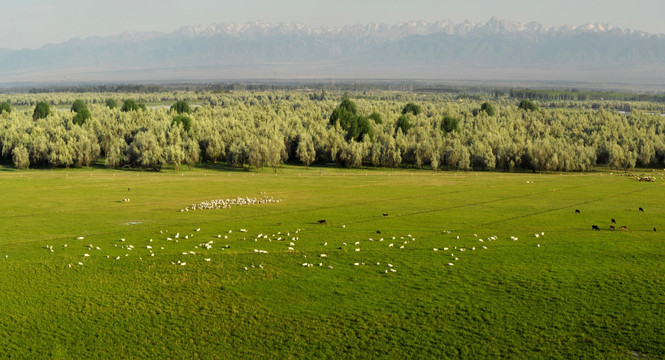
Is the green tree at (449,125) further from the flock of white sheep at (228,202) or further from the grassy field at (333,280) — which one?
the flock of white sheep at (228,202)

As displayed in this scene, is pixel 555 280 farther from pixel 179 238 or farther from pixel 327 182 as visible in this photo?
pixel 327 182

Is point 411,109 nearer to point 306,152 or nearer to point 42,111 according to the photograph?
point 306,152

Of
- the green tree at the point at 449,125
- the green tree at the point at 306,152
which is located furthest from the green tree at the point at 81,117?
the green tree at the point at 449,125

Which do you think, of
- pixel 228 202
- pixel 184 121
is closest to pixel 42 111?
pixel 184 121

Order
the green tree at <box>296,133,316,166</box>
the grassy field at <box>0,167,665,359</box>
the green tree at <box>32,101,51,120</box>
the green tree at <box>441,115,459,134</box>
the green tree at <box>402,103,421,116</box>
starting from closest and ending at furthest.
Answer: the grassy field at <box>0,167,665,359</box> < the green tree at <box>296,133,316,166</box> < the green tree at <box>441,115,459,134</box> < the green tree at <box>32,101,51,120</box> < the green tree at <box>402,103,421,116</box>

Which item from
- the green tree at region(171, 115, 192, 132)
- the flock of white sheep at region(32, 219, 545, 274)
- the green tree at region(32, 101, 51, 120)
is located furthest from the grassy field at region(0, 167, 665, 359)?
the green tree at region(32, 101, 51, 120)

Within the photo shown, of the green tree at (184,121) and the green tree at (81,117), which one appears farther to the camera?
the green tree at (81,117)

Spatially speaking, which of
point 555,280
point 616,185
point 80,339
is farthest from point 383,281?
point 616,185

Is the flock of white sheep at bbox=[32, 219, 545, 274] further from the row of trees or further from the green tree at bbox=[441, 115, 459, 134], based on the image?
the green tree at bbox=[441, 115, 459, 134]
